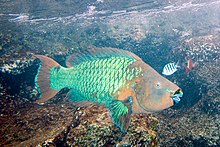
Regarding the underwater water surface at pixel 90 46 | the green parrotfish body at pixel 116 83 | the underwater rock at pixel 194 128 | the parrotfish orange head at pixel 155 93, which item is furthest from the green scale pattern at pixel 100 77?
the underwater rock at pixel 194 128

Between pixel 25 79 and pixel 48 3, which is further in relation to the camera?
pixel 48 3

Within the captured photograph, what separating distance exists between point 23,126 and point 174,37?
1313 centimetres

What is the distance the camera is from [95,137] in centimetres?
312

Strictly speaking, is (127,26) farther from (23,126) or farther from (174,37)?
(23,126)

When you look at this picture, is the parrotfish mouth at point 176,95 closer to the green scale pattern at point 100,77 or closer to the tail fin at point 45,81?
the green scale pattern at point 100,77

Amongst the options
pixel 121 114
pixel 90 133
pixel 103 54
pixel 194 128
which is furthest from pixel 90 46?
pixel 121 114

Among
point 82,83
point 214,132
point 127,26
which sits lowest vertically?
point 214,132

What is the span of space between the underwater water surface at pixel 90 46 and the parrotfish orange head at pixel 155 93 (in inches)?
42.2

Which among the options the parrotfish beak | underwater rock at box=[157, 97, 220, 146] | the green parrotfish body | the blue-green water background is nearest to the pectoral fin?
the green parrotfish body

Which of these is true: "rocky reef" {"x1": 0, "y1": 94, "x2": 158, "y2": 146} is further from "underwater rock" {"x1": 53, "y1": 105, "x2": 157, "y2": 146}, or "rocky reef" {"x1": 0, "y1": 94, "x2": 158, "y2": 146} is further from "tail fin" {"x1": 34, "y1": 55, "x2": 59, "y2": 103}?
"tail fin" {"x1": 34, "y1": 55, "x2": 59, "y2": 103}

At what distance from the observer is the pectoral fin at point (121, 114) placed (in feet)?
7.47

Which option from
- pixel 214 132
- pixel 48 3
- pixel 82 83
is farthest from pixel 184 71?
pixel 48 3

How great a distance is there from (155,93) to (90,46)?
996cm

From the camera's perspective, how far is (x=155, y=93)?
2.30m
